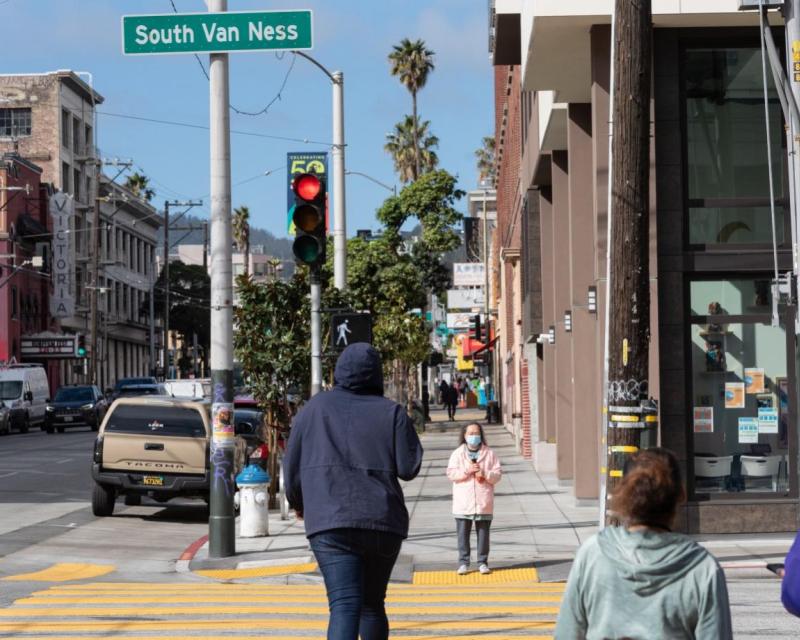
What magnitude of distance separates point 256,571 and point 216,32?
548 cm

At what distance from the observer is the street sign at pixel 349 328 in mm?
17312

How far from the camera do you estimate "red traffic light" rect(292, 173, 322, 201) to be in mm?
16328

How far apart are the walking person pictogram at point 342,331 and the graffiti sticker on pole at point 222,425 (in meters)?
1.59

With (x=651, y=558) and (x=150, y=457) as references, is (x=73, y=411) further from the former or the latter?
(x=651, y=558)

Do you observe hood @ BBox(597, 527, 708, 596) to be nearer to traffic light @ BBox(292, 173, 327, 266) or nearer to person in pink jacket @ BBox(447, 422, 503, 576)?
person in pink jacket @ BBox(447, 422, 503, 576)

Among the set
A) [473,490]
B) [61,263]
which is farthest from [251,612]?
[61,263]

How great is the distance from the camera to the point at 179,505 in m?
24.9

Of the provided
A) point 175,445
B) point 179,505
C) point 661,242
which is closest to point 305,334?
point 175,445

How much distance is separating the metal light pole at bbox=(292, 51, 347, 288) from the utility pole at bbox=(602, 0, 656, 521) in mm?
14249

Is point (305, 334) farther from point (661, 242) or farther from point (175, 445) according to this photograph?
point (661, 242)

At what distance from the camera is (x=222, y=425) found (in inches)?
648

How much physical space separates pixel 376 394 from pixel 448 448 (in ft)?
110

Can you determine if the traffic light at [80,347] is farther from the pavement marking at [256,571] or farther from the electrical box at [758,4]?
the electrical box at [758,4]

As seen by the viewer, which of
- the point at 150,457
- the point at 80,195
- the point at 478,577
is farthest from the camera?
the point at 80,195
